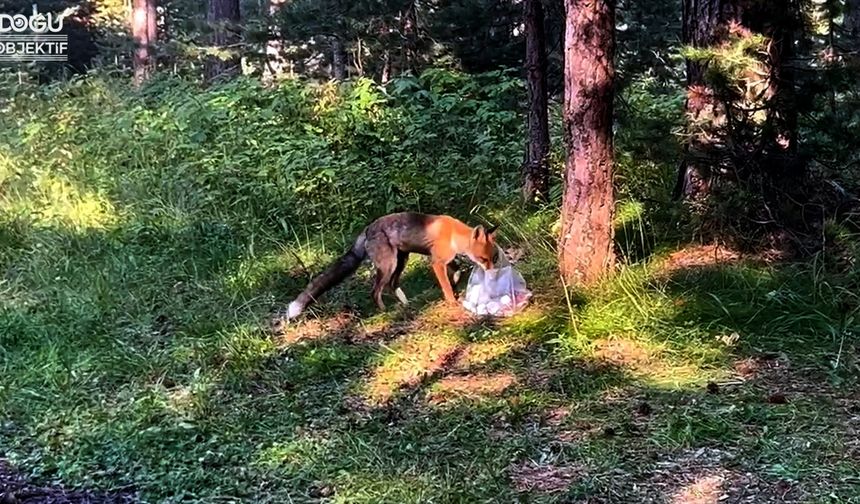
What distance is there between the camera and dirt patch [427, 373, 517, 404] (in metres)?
4.53

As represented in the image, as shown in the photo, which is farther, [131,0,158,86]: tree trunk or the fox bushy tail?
[131,0,158,86]: tree trunk

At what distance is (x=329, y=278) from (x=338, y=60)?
11.0m

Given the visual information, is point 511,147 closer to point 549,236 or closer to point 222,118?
point 549,236

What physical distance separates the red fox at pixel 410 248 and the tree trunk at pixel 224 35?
9938mm

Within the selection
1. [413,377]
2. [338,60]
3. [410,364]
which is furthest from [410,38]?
[413,377]

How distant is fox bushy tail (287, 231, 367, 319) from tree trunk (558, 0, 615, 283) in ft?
5.17

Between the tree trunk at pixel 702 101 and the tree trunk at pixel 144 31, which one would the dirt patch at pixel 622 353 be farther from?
the tree trunk at pixel 144 31

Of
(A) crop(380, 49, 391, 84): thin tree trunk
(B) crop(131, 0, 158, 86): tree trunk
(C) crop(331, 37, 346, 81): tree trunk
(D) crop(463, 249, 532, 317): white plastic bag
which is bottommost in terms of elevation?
(D) crop(463, 249, 532, 317): white plastic bag

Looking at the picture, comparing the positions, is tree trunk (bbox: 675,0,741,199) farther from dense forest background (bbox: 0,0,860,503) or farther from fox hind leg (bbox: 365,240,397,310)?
fox hind leg (bbox: 365,240,397,310)

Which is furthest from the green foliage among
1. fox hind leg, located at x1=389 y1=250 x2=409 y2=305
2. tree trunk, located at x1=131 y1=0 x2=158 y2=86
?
tree trunk, located at x1=131 y1=0 x2=158 y2=86

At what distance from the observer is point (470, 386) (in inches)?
184

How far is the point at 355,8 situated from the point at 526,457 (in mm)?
10781

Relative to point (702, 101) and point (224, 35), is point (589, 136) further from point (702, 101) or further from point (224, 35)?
point (224, 35)

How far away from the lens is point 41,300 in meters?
6.38
